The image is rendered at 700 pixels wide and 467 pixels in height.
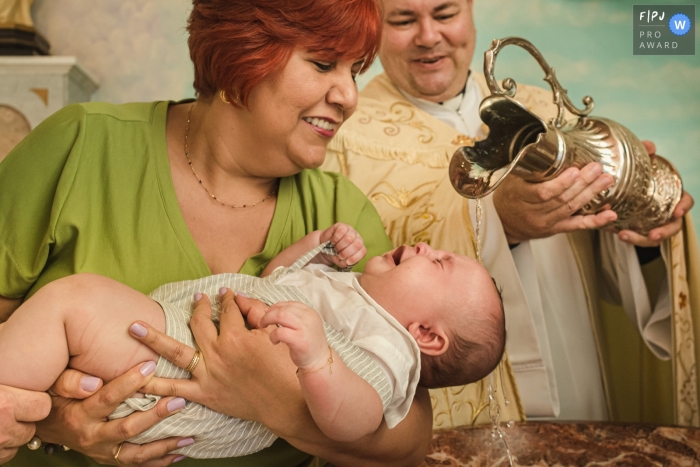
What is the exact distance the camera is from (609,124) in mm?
2217

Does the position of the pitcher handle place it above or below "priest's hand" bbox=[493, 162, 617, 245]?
above

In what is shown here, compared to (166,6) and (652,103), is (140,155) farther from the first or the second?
(652,103)

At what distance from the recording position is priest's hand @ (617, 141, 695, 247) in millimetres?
2330

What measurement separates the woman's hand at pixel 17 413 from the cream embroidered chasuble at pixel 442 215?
56.1 inches

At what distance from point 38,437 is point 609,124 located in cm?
179

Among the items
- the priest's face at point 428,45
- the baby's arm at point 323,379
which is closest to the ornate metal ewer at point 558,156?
the priest's face at point 428,45

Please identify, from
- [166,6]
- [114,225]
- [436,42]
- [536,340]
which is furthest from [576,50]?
[114,225]

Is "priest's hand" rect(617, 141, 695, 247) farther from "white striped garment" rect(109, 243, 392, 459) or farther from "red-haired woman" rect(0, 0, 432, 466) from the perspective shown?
"white striped garment" rect(109, 243, 392, 459)

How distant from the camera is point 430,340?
1741mm

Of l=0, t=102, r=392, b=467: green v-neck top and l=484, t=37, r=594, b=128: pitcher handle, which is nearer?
l=0, t=102, r=392, b=467: green v-neck top

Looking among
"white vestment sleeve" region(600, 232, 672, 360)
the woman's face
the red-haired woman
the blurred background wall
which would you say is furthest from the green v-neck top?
"white vestment sleeve" region(600, 232, 672, 360)

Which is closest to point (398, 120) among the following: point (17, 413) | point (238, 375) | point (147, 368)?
point (238, 375)

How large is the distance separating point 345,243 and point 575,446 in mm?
893

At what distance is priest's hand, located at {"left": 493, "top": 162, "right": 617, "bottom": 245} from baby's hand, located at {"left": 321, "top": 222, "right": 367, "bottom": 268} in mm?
613
